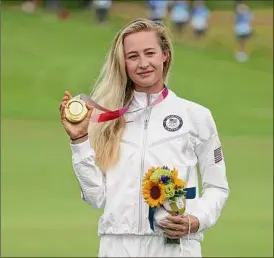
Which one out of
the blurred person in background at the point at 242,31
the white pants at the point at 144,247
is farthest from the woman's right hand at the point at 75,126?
the blurred person in background at the point at 242,31

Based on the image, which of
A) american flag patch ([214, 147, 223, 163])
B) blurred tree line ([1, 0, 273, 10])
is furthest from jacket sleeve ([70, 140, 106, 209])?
blurred tree line ([1, 0, 273, 10])

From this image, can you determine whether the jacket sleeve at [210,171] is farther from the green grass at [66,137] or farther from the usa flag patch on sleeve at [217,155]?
the green grass at [66,137]

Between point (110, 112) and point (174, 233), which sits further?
point (110, 112)

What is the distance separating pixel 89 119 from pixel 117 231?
0.46 m

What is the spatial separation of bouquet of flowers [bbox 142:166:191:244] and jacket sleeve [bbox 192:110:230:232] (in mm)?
208

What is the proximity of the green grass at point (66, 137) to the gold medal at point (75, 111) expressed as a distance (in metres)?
6.62

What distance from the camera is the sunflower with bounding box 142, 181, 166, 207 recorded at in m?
4.87

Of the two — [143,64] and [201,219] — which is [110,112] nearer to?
[143,64]

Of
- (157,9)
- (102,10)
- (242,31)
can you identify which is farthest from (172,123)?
(157,9)

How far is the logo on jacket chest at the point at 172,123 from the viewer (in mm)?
5090

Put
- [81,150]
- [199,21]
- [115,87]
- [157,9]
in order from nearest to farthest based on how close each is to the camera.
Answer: [81,150] → [115,87] → [199,21] → [157,9]

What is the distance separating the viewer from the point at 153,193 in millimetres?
4910

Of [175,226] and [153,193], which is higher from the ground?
[153,193]

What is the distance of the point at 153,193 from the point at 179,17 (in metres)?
29.8
